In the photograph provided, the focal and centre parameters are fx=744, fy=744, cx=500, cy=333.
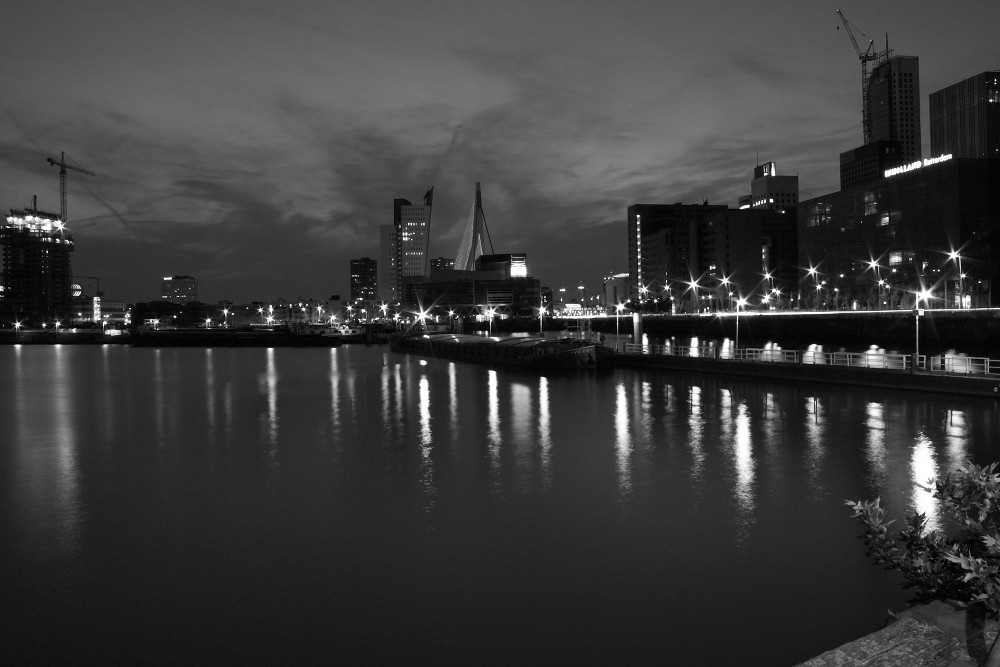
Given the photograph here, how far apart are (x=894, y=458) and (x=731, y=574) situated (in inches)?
400

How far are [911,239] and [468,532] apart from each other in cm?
11498

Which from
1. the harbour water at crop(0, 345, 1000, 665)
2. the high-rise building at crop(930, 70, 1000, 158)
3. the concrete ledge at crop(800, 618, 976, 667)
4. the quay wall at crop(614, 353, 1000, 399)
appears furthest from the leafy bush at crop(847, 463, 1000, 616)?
the high-rise building at crop(930, 70, 1000, 158)

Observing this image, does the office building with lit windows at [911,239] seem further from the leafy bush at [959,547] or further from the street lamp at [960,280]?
the leafy bush at [959,547]

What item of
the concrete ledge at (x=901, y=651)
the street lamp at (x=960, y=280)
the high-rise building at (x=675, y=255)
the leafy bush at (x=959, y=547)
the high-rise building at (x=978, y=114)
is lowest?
the concrete ledge at (x=901, y=651)

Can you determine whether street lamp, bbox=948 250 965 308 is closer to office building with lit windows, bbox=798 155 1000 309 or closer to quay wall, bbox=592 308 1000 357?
office building with lit windows, bbox=798 155 1000 309

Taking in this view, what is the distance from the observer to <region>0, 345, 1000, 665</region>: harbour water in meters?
9.27

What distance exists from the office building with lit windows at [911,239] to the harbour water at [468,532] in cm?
8143

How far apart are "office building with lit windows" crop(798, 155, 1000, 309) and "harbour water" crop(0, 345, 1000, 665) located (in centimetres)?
8143

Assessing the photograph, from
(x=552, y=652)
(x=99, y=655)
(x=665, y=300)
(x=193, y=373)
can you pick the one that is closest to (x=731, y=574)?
(x=552, y=652)

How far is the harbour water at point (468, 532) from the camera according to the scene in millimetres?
9273

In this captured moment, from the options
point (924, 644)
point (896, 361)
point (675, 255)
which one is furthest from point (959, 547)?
point (675, 255)

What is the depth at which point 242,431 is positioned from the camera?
2650 centimetres

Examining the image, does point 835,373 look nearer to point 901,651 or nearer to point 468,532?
point 468,532

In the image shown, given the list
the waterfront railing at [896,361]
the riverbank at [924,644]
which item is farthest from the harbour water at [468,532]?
the waterfront railing at [896,361]
